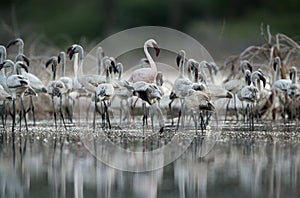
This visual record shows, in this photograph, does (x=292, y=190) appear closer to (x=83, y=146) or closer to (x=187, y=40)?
(x=83, y=146)

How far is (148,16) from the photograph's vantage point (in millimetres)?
30031

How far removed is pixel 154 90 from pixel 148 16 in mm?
19368

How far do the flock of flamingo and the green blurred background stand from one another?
12.8 m

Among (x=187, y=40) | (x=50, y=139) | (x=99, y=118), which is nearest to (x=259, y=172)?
(x=50, y=139)

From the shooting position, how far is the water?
5.90 metres

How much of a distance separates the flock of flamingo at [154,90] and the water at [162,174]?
2100 millimetres

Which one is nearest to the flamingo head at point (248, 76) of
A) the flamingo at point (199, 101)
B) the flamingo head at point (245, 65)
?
the flamingo head at point (245, 65)

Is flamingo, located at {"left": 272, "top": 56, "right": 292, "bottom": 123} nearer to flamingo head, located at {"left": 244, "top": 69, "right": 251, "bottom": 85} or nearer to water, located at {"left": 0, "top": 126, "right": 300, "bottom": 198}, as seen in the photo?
flamingo head, located at {"left": 244, "top": 69, "right": 251, "bottom": 85}

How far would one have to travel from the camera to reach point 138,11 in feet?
99.2

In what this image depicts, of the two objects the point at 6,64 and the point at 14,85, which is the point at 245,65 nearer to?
the point at 6,64

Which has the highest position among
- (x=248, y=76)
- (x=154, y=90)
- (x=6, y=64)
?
(x=6, y=64)

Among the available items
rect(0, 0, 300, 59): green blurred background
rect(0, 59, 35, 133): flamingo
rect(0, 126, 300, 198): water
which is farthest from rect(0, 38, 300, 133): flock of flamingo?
rect(0, 0, 300, 59): green blurred background

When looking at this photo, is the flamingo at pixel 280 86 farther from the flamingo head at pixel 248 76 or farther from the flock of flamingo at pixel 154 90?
the flamingo head at pixel 248 76

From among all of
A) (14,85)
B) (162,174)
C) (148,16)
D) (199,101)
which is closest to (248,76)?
(199,101)
